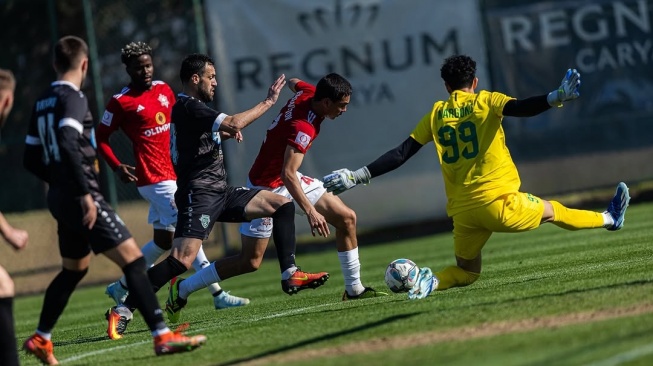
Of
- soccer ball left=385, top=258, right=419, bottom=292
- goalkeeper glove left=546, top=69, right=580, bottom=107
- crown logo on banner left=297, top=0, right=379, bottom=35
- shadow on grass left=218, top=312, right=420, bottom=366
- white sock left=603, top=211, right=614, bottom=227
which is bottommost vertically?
shadow on grass left=218, top=312, right=420, bottom=366

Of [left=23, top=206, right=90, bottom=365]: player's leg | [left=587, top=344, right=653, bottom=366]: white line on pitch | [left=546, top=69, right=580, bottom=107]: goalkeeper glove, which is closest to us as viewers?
[left=587, top=344, right=653, bottom=366]: white line on pitch

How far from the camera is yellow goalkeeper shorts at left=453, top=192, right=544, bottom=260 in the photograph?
340 inches

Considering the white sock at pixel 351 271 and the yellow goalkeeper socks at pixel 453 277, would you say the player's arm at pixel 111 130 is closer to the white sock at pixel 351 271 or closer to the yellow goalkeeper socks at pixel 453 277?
the white sock at pixel 351 271

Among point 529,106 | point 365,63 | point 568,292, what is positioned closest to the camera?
point 568,292

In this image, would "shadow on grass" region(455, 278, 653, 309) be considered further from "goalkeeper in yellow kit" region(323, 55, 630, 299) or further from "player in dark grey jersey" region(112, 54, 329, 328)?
"player in dark grey jersey" region(112, 54, 329, 328)

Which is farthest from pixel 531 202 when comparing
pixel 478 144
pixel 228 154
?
pixel 228 154

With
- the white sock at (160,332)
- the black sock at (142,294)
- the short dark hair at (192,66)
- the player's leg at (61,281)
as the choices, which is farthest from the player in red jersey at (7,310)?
the short dark hair at (192,66)

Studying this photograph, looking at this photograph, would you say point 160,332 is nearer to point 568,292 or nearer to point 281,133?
point 568,292

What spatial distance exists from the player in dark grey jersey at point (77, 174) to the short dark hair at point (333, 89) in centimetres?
263

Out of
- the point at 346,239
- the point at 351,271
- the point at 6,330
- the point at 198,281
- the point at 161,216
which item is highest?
the point at 161,216

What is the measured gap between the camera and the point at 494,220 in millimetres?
8625

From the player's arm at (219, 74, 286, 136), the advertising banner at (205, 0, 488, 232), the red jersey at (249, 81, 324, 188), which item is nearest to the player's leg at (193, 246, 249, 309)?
Answer: the red jersey at (249, 81, 324, 188)

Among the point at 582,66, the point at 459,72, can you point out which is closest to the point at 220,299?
the point at 459,72

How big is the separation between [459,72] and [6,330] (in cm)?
388
